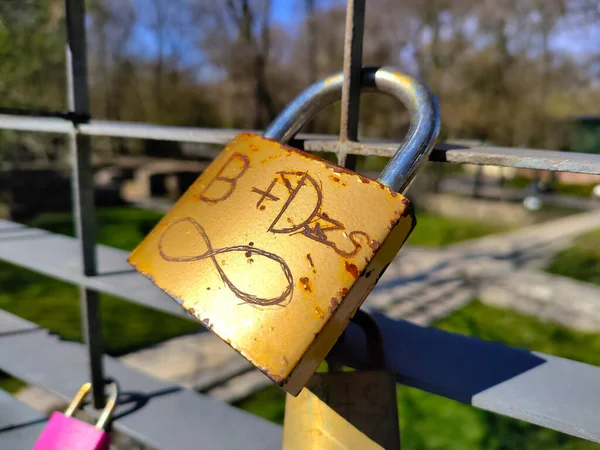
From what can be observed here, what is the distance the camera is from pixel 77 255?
1.03 m

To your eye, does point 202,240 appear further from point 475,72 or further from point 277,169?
point 475,72

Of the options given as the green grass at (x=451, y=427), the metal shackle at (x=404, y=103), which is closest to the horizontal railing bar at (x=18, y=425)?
the metal shackle at (x=404, y=103)

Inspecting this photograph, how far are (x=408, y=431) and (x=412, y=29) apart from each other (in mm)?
9691

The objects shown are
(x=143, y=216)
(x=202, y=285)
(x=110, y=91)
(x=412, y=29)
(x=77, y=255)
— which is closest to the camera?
(x=202, y=285)

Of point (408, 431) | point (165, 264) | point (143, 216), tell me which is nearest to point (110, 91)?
point (143, 216)

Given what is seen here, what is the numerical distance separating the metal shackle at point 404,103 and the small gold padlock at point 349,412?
0.85 feet

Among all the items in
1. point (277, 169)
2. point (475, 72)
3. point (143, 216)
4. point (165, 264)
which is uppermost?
point (277, 169)

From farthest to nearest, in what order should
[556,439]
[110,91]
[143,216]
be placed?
[110,91] < [143,216] < [556,439]

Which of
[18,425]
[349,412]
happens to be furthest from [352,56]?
[18,425]

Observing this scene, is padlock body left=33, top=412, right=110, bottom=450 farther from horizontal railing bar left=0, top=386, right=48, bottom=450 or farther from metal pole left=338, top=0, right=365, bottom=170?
metal pole left=338, top=0, right=365, bottom=170

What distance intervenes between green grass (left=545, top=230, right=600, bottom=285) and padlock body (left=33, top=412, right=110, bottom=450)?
5124 millimetres

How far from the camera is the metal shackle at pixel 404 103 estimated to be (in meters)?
0.56

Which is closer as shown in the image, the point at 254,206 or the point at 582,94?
the point at 254,206

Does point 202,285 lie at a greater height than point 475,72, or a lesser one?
greater
